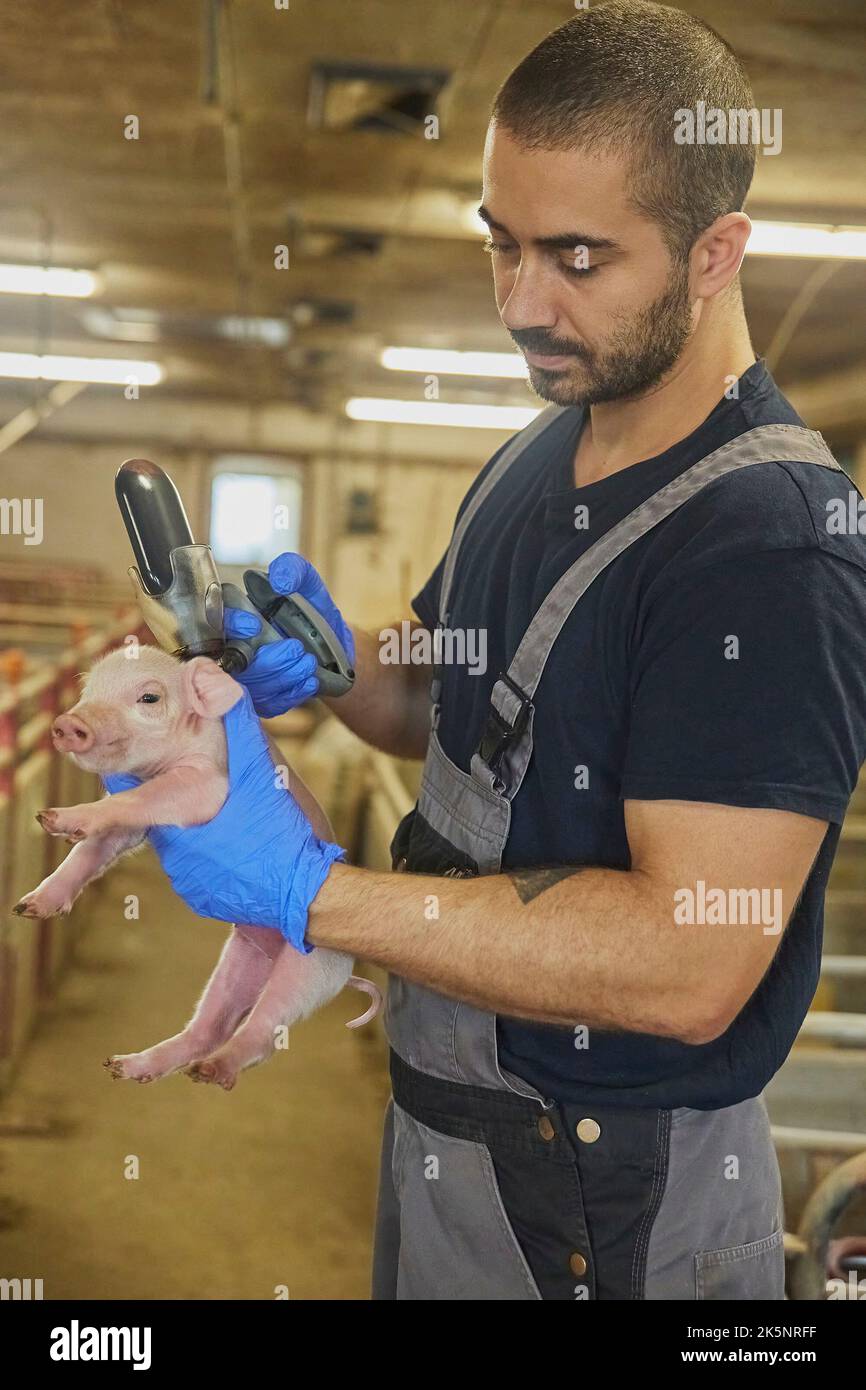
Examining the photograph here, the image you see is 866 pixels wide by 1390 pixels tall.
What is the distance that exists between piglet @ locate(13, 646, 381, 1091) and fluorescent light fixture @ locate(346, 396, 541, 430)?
33.3 ft

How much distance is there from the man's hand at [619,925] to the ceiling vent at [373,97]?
4.11 metres

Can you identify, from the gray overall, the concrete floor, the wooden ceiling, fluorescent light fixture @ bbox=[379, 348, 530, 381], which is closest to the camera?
the gray overall

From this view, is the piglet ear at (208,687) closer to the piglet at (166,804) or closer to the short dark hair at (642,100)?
the piglet at (166,804)

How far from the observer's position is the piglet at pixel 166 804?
150 cm

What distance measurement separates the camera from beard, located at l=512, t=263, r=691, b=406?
156 cm

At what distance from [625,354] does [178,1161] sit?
148 inches

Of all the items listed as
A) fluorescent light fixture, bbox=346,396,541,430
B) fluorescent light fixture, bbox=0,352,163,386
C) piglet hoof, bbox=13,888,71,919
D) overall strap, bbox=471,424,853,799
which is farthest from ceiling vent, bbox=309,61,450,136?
fluorescent light fixture, bbox=346,396,541,430

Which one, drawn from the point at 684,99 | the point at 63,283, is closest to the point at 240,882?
the point at 684,99

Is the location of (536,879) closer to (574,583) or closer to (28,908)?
(574,583)

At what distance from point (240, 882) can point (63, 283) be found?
6354mm

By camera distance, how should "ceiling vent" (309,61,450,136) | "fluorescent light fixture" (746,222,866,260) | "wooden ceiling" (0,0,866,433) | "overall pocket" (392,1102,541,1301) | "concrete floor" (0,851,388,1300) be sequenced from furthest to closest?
"fluorescent light fixture" (746,222,866,260) → "ceiling vent" (309,61,450,136) → "wooden ceiling" (0,0,866,433) → "concrete floor" (0,851,388,1300) → "overall pocket" (392,1102,541,1301)

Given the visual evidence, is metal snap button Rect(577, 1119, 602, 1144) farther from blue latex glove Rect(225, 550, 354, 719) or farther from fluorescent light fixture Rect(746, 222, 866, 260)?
fluorescent light fixture Rect(746, 222, 866, 260)

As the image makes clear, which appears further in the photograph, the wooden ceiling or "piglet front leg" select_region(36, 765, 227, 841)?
the wooden ceiling

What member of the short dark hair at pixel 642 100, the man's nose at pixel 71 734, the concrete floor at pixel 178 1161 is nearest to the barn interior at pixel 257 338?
the concrete floor at pixel 178 1161
